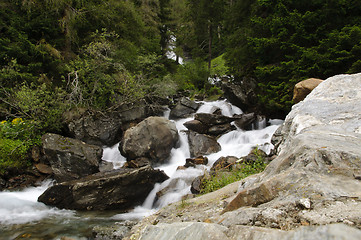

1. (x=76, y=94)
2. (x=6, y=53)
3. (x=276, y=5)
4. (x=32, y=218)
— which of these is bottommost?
(x=32, y=218)

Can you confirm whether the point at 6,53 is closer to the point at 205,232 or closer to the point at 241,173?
the point at 241,173

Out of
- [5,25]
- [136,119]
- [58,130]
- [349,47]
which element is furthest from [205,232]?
[5,25]

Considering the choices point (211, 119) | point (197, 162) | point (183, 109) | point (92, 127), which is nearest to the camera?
point (197, 162)

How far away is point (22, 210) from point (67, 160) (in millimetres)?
2463

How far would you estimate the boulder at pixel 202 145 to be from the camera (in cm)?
1128

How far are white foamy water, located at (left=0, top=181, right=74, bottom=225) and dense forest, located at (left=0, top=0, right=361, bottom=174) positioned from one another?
7.24 ft

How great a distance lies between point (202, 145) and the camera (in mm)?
11555

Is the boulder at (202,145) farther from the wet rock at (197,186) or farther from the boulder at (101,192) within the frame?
the boulder at (101,192)

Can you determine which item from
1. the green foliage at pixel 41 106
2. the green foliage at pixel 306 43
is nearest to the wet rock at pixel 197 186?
the green foliage at pixel 306 43

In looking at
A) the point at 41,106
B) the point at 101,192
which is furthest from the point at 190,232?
the point at 41,106

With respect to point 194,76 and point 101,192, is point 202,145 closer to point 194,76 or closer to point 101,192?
point 101,192

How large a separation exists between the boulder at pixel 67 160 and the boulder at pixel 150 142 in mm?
Result: 1775

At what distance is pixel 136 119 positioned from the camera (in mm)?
14188

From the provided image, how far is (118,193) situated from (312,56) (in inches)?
397
